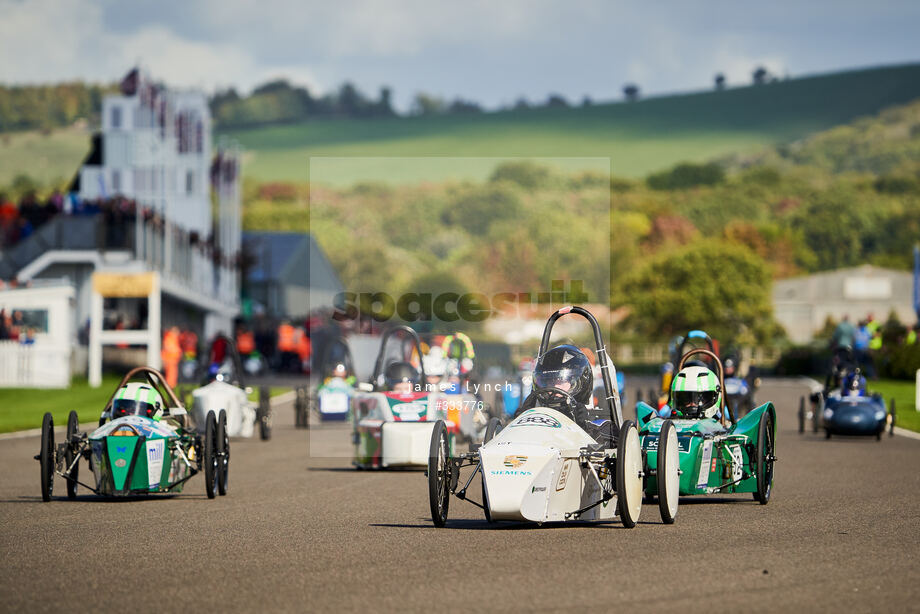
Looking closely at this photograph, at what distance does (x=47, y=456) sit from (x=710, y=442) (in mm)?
6622

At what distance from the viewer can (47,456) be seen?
49.2 feet

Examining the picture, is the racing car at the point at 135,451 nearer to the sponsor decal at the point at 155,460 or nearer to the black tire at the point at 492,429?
the sponsor decal at the point at 155,460

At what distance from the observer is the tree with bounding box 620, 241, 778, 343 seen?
103625 millimetres

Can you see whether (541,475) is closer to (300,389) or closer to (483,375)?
(300,389)

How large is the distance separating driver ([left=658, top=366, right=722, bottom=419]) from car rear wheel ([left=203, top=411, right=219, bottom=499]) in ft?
15.7

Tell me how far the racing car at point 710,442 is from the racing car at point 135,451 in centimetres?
454

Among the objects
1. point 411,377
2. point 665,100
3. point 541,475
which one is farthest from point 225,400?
point 665,100

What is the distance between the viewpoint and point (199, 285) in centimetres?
6525

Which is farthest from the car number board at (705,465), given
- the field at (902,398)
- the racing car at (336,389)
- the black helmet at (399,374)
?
the field at (902,398)

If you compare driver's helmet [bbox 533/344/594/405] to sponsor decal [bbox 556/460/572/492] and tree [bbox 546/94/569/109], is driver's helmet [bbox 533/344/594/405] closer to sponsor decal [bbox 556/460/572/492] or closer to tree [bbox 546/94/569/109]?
sponsor decal [bbox 556/460/572/492]

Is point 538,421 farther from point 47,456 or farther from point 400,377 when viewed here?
point 400,377

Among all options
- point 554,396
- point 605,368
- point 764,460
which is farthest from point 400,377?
point 605,368

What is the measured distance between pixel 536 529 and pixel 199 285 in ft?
177

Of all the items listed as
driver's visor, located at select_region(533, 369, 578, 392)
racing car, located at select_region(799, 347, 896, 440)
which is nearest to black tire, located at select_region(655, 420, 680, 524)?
driver's visor, located at select_region(533, 369, 578, 392)
